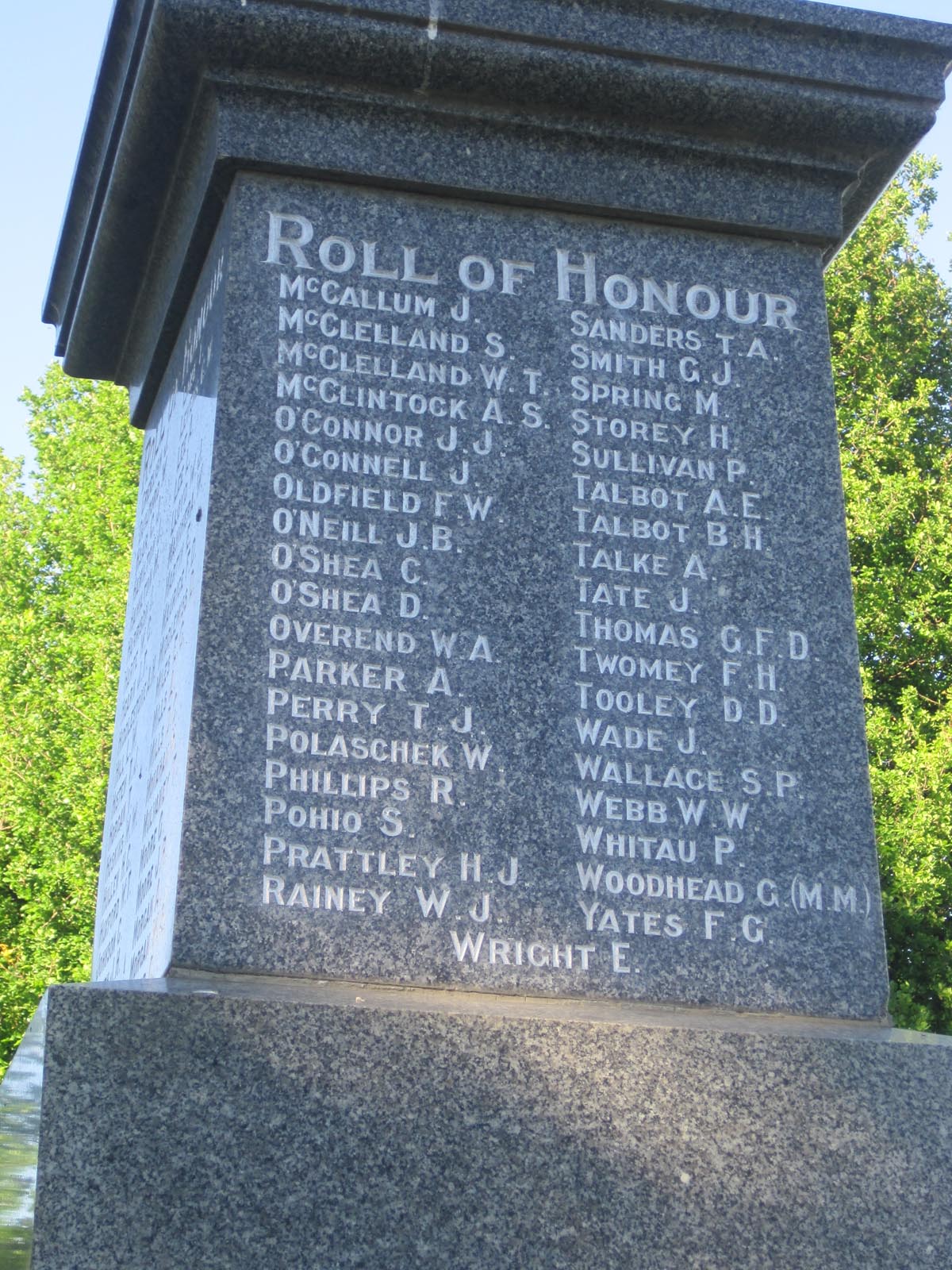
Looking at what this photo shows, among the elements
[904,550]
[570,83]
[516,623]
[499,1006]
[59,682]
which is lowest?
[499,1006]

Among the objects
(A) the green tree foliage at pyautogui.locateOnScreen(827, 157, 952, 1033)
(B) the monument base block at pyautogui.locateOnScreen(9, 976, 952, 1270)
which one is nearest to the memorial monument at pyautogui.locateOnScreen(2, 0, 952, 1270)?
(B) the monument base block at pyautogui.locateOnScreen(9, 976, 952, 1270)

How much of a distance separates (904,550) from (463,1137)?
47.3 feet

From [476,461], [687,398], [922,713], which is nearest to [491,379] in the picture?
[476,461]

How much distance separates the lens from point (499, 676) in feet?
12.3

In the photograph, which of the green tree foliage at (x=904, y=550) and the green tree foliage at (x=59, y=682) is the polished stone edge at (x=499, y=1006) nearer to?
the green tree foliage at (x=904, y=550)

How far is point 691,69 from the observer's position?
422 cm

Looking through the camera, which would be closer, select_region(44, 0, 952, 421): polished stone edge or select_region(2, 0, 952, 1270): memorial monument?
select_region(2, 0, 952, 1270): memorial monument

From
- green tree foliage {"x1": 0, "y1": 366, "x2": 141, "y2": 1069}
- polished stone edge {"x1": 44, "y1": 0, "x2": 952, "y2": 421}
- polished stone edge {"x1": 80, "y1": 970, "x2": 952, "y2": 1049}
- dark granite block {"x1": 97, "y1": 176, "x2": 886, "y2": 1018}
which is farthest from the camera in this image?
green tree foliage {"x1": 0, "y1": 366, "x2": 141, "y2": 1069}

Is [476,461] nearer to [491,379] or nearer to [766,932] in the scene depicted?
[491,379]

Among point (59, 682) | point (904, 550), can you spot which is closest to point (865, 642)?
point (904, 550)

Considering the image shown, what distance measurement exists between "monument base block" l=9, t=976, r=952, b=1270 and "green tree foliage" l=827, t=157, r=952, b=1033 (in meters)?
10.5

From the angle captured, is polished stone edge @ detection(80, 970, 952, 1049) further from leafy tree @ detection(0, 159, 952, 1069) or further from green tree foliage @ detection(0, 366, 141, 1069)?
green tree foliage @ detection(0, 366, 141, 1069)

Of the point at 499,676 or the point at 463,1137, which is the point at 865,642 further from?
the point at 463,1137

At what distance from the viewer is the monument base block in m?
2.90
